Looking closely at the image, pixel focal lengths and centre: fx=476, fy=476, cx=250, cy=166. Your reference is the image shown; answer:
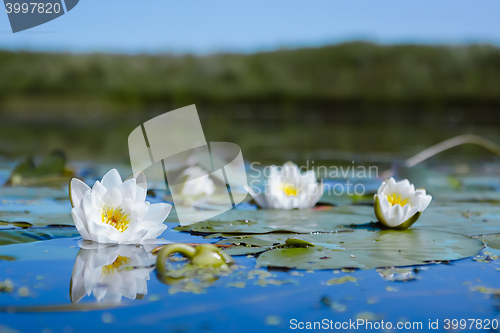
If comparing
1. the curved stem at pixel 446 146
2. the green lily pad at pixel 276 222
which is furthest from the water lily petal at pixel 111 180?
the curved stem at pixel 446 146

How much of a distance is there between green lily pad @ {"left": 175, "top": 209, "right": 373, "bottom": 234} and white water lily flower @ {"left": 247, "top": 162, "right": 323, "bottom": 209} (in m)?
0.04

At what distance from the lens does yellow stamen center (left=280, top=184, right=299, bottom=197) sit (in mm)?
1828

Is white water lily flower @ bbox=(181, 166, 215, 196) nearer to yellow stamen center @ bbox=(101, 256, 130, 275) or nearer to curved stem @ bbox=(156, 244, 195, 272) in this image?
yellow stamen center @ bbox=(101, 256, 130, 275)

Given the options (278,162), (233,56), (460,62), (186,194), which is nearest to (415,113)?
(460,62)

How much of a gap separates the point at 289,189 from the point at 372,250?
627 millimetres

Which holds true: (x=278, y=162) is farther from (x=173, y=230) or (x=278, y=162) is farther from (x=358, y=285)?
(x=358, y=285)

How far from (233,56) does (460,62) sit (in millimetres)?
10115

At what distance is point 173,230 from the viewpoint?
4.93 feet

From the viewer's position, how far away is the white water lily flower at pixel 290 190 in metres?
1.79

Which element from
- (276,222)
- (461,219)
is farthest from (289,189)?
(461,219)

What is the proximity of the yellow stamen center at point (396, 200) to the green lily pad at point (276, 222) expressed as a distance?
0.12m

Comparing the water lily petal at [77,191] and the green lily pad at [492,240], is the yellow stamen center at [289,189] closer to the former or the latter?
the green lily pad at [492,240]

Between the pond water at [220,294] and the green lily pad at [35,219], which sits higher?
the green lily pad at [35,219]

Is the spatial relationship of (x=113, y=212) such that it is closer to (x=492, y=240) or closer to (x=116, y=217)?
(x=116, y=217)
